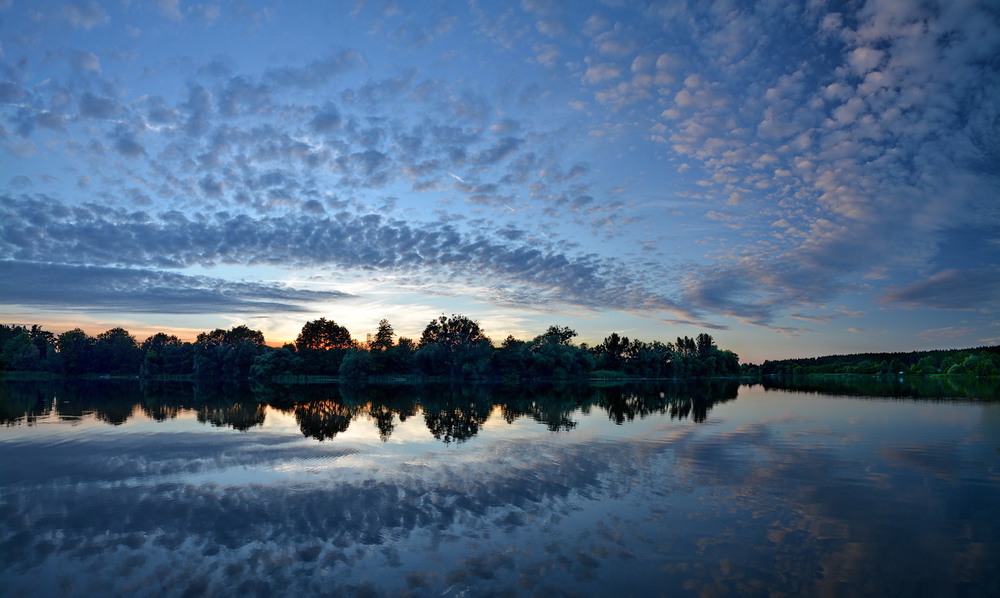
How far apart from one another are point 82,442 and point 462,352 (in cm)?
9790

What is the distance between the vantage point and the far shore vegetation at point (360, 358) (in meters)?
120

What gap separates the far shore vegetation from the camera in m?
120

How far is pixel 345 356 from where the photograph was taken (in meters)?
119

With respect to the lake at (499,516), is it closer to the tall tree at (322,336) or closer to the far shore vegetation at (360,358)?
the far shore vegetation at (360,358)

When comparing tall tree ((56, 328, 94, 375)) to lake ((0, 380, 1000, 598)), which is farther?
tall tree ((56, 328, 94, 375))

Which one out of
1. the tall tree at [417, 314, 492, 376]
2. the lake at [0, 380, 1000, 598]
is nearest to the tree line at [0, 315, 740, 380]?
the tall tree at [417, 314, 492, 376]

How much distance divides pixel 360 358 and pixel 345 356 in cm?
585

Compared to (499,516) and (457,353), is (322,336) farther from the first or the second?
(499,516)

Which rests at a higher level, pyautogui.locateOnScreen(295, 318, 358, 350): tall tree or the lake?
pyautogui.locateOnScreen(295, 318, 358, 350): tall tree

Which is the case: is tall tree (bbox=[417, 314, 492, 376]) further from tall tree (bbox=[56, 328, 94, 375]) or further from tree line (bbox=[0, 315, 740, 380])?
tall tree (bbox=[56, 328, 94, 375])

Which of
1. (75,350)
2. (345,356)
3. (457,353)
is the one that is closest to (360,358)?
(345,356)

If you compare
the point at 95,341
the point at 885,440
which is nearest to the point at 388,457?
the point at 885,440

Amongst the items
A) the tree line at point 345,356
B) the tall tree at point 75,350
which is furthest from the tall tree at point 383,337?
the tall tree at point 75,350

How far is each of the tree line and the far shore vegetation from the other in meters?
0.25
